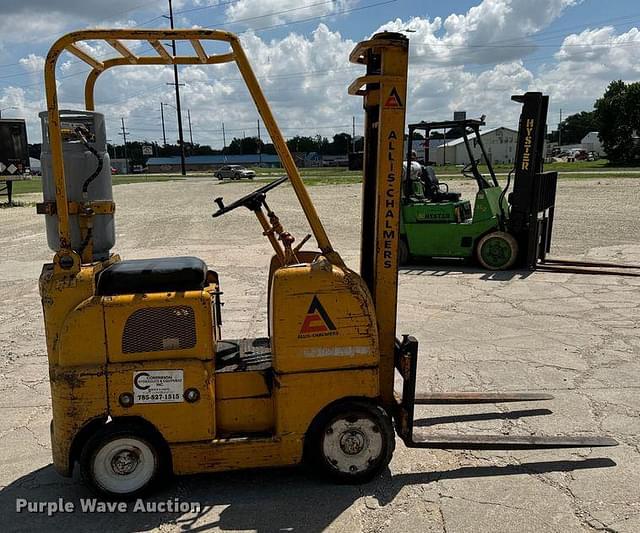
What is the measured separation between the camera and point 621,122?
56.2m

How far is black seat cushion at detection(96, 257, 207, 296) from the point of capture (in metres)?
3.47

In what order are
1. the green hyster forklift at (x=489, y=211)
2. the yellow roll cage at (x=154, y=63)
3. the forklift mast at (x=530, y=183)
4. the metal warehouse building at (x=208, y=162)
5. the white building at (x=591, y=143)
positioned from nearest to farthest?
the yellow roll cage at (x=154, y=63) < the forklift mast at (x=530, y=183) < the green hyster forklift at (x=489, y=211) < the white building at (x=591, y=143) < the metal warehouse building at (x=208, y=162)

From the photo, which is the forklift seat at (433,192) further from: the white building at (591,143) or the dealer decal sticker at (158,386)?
the white building at (591,143)

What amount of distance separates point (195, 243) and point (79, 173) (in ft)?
33.9

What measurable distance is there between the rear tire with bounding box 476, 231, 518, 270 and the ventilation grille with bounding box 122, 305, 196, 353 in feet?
25.4

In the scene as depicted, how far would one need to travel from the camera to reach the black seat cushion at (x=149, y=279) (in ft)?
11.4

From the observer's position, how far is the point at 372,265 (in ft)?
13.0

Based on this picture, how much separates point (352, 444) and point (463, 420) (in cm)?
133

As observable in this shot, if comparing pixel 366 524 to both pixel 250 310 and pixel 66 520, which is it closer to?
pixel 66 520

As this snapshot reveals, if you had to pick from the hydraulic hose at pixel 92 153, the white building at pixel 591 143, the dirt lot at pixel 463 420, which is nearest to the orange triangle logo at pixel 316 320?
the dirt lot at pixel 463 420

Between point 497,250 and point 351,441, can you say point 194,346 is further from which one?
point 497,250

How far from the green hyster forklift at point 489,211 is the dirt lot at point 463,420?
21.5 inches

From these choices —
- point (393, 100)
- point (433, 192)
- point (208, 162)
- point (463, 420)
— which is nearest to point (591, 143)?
point (208, 162)

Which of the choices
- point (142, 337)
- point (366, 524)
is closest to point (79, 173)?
point (142, 337)
